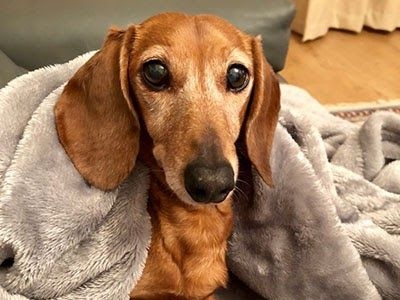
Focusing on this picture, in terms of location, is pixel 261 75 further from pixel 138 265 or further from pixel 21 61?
pixel 21 61

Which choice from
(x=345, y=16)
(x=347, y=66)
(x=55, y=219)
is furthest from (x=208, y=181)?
(x=345, y=16)

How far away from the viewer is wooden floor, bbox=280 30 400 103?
9.14 ft

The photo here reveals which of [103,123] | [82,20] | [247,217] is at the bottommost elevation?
[247,217]

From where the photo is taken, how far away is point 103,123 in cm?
125

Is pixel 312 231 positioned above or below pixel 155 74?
below

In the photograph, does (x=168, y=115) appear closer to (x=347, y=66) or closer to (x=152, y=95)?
(x=152, y=95)

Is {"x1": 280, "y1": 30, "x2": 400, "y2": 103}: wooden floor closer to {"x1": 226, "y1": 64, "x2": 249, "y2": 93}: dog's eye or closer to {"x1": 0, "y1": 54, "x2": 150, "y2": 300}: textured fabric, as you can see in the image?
{"x1": 226, "y1": 64, "x2": 249, "y2": 93}: dog's eye

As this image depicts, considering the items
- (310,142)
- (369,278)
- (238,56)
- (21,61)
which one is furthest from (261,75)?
(21,61)

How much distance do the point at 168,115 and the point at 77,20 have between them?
2.50 feet

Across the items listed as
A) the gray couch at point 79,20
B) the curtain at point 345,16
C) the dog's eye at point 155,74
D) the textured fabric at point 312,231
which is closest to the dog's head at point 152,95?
the dog's eye at point 155,74

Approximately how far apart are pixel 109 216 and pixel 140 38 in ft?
1.11

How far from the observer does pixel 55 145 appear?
1.24 metres

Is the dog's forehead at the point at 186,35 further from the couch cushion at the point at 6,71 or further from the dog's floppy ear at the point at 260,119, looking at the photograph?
the couch cushion at the point at 6,71

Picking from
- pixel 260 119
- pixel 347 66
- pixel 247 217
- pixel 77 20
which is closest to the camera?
pixel 260 119
